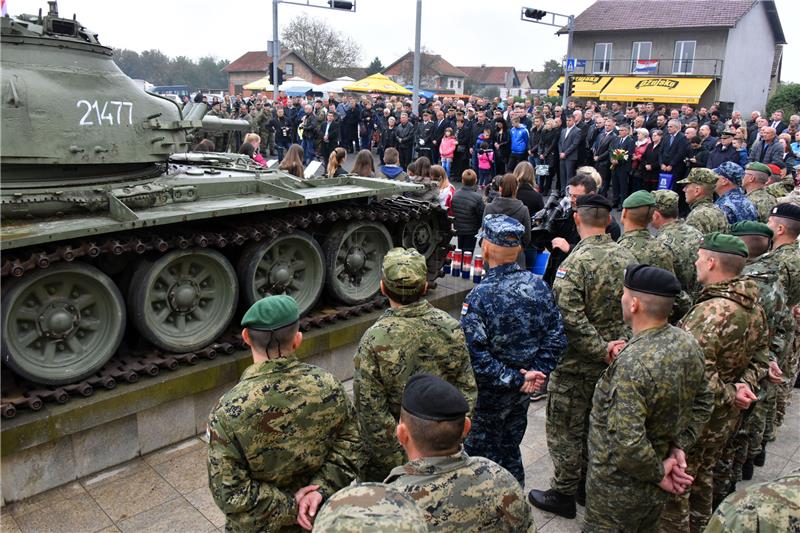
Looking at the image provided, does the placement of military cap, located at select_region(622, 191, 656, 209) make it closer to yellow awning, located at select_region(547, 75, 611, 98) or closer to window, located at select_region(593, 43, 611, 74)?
yellow awning, located at select_region(547, 75, 611, 98)

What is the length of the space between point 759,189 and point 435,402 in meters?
8.21

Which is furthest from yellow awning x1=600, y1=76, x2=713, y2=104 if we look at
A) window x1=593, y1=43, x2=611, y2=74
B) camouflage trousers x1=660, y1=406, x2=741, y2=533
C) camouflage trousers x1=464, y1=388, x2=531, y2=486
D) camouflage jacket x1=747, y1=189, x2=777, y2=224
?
camouflage trousers x1=464, y1=388, x2=531, y2=486

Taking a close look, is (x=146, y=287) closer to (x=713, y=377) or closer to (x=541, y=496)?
(x=541, y=496)

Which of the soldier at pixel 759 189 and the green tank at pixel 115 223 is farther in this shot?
the soldier at pixel 759 189

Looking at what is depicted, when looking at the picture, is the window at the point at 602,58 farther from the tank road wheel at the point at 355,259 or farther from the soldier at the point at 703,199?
the tank road wheel at the point at 355,259

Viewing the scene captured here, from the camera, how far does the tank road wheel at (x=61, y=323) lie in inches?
209

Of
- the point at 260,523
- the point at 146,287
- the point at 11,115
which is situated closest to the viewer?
the point at 260,523

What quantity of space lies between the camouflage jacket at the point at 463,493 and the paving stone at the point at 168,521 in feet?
9.05

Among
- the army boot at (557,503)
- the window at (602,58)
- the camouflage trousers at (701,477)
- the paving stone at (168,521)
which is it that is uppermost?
the window at (602,58)

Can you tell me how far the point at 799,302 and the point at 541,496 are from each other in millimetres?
2980

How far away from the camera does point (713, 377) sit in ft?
13.9

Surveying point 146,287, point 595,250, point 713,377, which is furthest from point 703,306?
point 146,287

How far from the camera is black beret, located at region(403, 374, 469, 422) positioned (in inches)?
98.7

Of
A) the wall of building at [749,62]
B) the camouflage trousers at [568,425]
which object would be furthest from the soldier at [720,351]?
the wall of building at [749,62]
